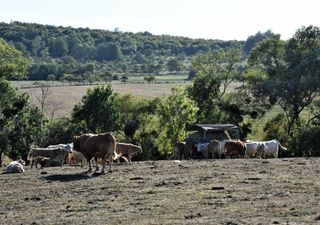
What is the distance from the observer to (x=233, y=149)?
1679 inches

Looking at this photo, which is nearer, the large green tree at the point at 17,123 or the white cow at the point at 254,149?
the white cow at the point at 254,149

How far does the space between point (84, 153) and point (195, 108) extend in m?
37.3

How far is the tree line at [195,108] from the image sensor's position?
60219 mm

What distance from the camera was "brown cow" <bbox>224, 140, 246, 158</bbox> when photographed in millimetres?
42562

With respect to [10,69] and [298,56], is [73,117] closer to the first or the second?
[10,69]

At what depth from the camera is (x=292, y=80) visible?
6419 cm

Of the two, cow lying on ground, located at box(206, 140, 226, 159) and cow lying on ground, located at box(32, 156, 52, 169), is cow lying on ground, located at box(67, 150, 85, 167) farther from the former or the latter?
cow lying on ground, located at box(206, 140, 226, 159)

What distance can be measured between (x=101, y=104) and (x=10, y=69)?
9.88 meters

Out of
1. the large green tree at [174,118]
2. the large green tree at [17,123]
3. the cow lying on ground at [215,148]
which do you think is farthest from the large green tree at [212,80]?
the cow lying on ground at [215,148]

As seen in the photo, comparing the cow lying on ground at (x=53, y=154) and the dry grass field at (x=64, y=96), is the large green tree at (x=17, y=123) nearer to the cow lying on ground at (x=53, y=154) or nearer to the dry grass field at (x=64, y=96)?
the cow lying on ground at (x=53, y=154)

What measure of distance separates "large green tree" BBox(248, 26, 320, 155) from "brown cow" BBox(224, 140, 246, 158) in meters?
16.4

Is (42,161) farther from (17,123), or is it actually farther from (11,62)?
(11,62)

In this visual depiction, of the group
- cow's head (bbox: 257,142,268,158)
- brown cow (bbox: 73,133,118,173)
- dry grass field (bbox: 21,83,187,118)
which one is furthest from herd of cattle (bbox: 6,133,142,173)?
dry grass field (bbox: 21,83,187,118)

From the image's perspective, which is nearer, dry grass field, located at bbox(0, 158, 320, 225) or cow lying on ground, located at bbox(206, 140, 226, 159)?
dry grass field, located at bbox(0, 158, 320, 225)
